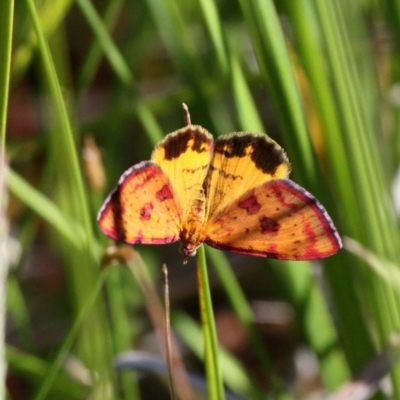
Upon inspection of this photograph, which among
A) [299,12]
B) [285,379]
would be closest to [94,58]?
[299,12]

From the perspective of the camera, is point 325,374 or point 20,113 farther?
point 20,113

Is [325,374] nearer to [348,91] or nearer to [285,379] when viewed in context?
[348,91]

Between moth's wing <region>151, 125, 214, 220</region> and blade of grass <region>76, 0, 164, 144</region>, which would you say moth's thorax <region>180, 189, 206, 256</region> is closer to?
moth's wing <region>151, 125, 214, 220</region>

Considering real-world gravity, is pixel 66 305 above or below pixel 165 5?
below

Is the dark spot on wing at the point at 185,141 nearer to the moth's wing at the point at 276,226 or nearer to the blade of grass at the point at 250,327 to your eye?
the moth's wing at the point at 276,226

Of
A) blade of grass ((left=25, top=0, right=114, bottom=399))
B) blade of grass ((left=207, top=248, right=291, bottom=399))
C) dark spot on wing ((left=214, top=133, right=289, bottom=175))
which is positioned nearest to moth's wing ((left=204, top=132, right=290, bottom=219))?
dark spot on wing ((left=214, top=133, right=289, bottom=175))

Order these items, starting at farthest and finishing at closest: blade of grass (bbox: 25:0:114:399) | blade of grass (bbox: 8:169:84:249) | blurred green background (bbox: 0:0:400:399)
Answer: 1. blade of grass (bbox: 8:169:84:249)
2. blurred green background (bbox: 0:0:400:399)
3. blade of grass (bbox: 25:0:114:399)

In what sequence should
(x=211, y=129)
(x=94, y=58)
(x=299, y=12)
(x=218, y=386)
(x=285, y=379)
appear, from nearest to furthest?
(x=218, y=386) < (x=299, y=12) < (x=211, y=129) < (x=94, y=58) < (x=285, y=379)

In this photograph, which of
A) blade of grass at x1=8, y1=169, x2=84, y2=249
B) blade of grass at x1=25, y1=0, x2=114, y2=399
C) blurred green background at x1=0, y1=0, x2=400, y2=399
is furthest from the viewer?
blade of grass at x1=8, y1=169, x2=84, y2=249
